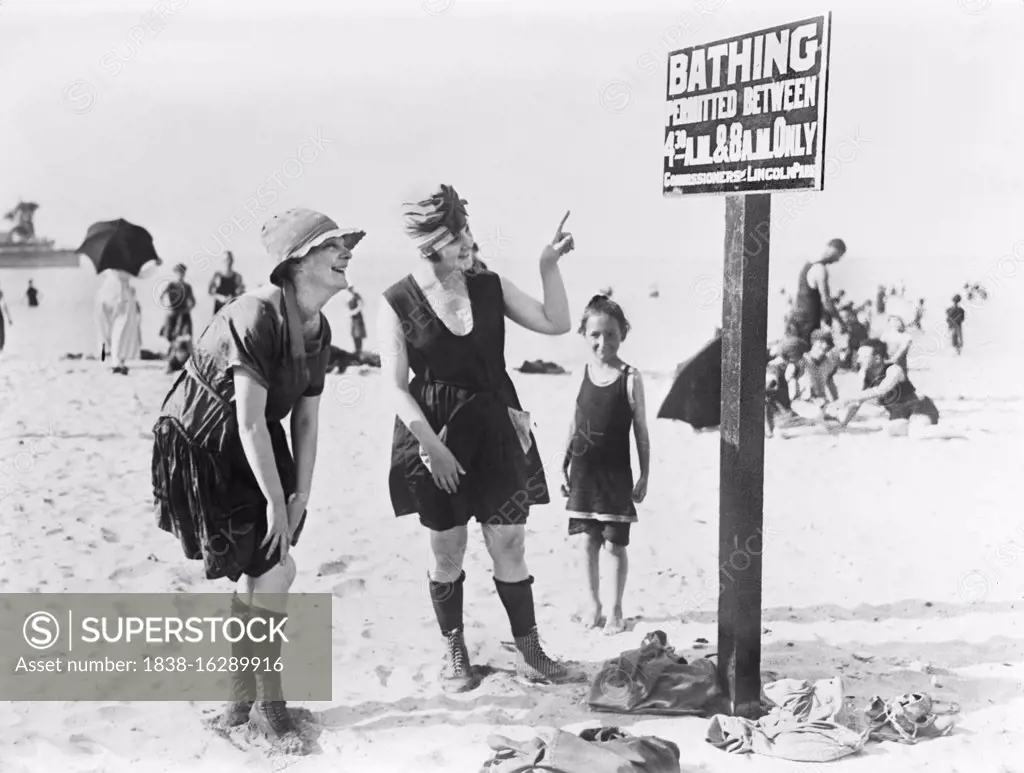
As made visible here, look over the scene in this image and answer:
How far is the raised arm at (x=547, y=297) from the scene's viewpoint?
4570 millimetres

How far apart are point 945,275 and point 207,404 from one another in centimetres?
356

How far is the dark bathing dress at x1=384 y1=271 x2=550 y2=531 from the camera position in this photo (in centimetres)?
445

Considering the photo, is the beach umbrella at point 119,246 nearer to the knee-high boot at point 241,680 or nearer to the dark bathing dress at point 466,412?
the dark bathing dress at point 466,412

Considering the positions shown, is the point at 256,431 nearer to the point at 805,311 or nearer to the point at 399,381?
the point at 399,381

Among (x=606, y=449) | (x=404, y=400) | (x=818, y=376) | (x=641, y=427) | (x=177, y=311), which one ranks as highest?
(x=177, y=311)

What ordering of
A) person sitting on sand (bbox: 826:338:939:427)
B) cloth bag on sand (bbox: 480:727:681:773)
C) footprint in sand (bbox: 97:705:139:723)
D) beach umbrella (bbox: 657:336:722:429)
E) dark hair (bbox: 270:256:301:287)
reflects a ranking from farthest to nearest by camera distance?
person sitting on sand (bbox: 826:338:939:427) → beach umbrella (bbox: 657:336:722:429) → footprint in sand (bbox: 97:705:139:723) → dark hair (bbox: 270:256:301:287) → cloth bag on sand (bbox: 480:727:681:773)

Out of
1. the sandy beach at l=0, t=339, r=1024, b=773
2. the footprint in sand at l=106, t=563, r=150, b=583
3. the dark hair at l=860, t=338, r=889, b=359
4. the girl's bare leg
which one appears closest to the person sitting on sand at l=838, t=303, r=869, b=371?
the dark hair at l=860, t=338, r=889, b=359

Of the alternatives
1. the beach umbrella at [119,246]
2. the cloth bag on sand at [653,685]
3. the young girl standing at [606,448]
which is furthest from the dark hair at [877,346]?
the beach umbrella at [119,246]

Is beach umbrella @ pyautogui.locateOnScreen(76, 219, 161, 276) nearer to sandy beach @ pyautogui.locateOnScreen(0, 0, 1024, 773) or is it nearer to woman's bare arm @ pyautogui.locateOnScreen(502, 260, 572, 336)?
sandy beach @ pyautogui.locateOnScreen(0, 0, 1024, 773)

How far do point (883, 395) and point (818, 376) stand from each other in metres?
0.35

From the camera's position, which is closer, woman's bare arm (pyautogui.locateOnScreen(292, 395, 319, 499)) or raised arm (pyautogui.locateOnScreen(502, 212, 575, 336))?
woman's bare arm (pyautogui.locateOnScreen(292, 395, 319, 499))

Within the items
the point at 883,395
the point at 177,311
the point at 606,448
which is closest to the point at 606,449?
the point at 606,448

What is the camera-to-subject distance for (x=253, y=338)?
13.3 ft

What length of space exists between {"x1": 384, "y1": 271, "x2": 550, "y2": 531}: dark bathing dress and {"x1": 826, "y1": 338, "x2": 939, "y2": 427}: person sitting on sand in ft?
6.34
